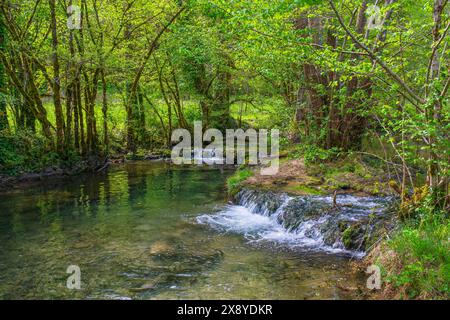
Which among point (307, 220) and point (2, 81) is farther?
point (2, 81)

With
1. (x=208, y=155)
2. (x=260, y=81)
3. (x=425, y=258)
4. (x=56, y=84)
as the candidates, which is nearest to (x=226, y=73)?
(x=260, y=81)

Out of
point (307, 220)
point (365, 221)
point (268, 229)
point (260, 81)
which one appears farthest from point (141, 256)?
point (260, 81)

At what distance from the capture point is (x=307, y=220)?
30.9 ft

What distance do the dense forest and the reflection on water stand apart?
194 centimetres

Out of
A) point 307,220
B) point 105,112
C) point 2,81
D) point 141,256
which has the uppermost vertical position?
point 2,81

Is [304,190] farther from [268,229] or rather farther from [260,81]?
[260,81]

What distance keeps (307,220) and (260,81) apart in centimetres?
1224

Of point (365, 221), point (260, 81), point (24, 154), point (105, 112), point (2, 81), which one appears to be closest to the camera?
point (365, 221)

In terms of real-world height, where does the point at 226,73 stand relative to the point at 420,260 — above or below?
above

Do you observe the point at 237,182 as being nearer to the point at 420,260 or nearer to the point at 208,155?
the point at 420,260

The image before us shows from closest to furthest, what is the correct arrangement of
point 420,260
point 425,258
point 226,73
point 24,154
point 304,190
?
point 425,258 < point 420,260 < point 304,190 < point 24,154 < point 226,73

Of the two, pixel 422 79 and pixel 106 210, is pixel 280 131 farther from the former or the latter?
pixel 422 79

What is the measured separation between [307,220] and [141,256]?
3.68 m

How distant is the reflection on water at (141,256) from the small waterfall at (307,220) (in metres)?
0.56
